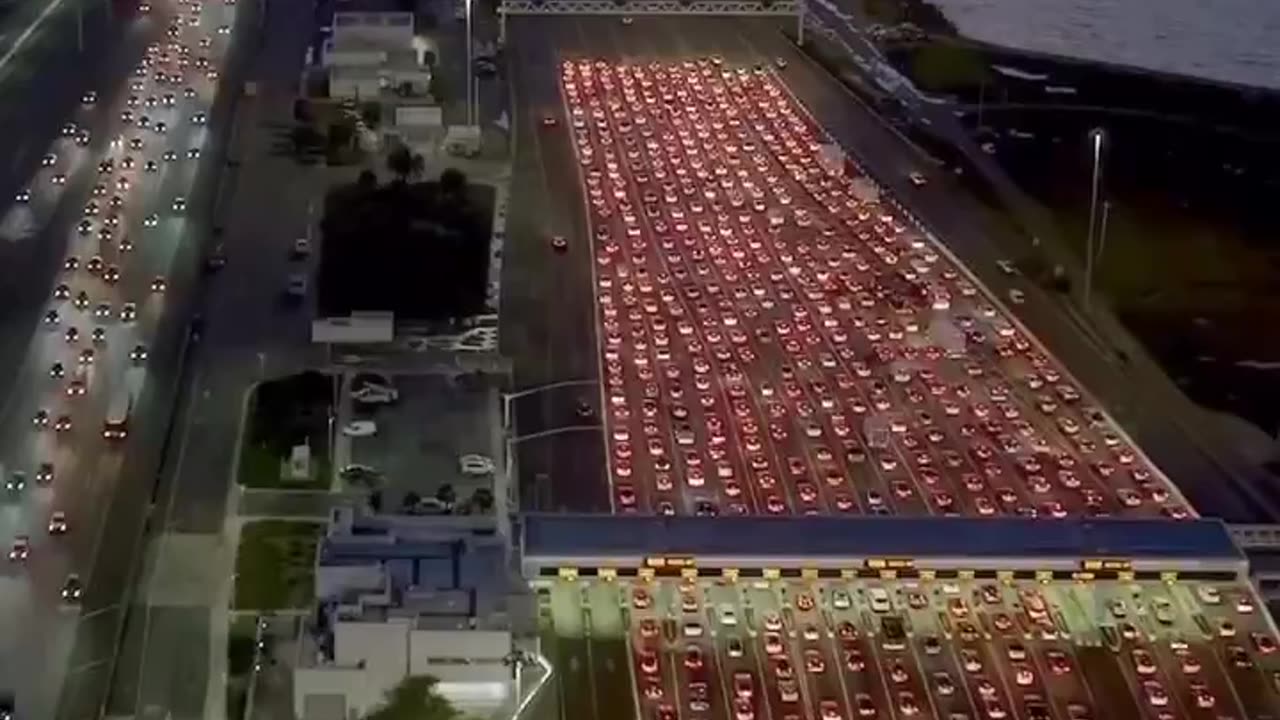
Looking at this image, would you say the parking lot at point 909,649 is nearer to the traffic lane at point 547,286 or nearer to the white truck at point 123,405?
the traffic lane at point 547,286

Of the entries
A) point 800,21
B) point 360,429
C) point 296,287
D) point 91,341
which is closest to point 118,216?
point 296,287

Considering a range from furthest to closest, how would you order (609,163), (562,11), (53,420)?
1. (562,11)
2. (609,163)
3. (53,420)

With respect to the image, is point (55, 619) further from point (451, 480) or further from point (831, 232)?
point (831, 232)

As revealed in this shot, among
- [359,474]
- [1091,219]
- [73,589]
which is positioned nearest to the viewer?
[73,589]

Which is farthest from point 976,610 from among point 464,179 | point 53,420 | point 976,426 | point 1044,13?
point 1044,13

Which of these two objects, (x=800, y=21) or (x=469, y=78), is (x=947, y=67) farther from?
(x=469, y=78)

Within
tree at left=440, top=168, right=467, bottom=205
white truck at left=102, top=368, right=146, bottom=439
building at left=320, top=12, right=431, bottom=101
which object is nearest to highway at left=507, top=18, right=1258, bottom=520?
tree at left=440, top=168, right=467, bottom=205
